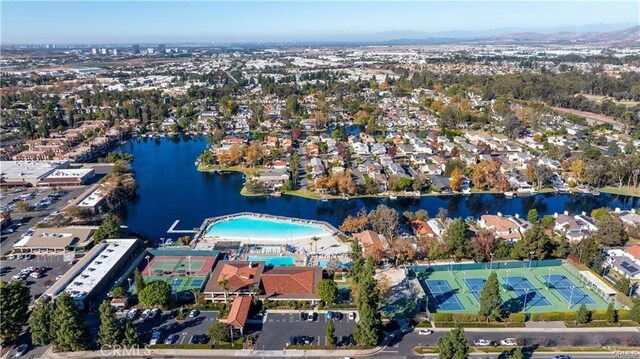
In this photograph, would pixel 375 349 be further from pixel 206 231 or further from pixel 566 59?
pixel 566 59

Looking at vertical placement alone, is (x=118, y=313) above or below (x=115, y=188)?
below

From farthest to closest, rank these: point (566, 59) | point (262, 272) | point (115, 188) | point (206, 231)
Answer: point (566, 59)
point (115, 188)
point (206, 231)
point (262, 272)

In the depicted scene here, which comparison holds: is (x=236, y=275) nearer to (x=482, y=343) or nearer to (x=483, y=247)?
(x=482, y=343)

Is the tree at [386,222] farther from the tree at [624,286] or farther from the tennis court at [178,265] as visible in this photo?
the tree at [624,286]

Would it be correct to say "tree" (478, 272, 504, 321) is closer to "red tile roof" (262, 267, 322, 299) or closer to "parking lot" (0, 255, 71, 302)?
"red tile roof" (262, 267, 322, 299)

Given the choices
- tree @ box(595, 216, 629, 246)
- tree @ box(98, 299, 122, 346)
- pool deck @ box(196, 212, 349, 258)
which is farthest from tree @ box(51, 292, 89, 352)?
tree @ box(595, 216, 629, 246)

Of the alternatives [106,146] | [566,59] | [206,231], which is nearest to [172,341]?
[206,231]

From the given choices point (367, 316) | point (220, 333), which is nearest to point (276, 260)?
point (220, 333)

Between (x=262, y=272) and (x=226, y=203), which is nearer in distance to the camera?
(x=262, y=272)
